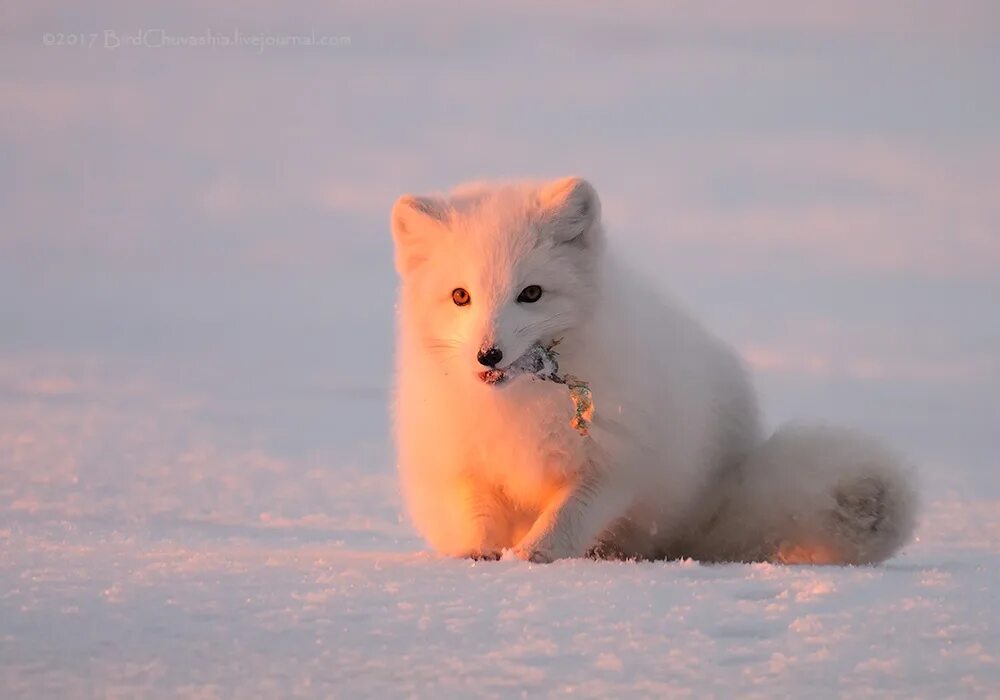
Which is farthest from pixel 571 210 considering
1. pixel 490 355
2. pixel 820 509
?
pixel 820 509

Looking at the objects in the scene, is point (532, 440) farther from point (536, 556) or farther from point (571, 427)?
point (536, 556)

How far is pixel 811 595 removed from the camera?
11.1 ft

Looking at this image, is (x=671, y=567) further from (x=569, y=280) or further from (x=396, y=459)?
(x=396, y=459)

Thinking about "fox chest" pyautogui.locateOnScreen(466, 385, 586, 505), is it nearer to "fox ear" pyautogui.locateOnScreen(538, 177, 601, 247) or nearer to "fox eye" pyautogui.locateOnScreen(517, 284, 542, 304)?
"fox eye" pyautogui.locateOnScreen(517, 284, 542, 304)

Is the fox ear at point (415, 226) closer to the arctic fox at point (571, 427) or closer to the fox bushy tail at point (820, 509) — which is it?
the arctic fox at point (571, 427)

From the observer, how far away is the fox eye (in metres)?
4.21

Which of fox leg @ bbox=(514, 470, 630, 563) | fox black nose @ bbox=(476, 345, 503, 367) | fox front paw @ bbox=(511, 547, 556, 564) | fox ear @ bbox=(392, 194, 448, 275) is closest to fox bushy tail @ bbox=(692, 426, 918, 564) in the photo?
fox leg @ bbox=(514, 470, 630, 563)

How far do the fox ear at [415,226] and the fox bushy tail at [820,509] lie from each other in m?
1.34

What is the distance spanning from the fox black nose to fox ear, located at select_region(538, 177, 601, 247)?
51 centimetres

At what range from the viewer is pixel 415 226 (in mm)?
4484

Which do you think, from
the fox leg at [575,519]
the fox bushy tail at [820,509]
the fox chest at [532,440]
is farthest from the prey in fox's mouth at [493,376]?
the fox bushy tail at [820,509]

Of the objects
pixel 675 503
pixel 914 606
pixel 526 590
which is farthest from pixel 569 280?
pixel 914 606

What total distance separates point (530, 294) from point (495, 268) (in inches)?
5.4

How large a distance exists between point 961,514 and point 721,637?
4.15 m
